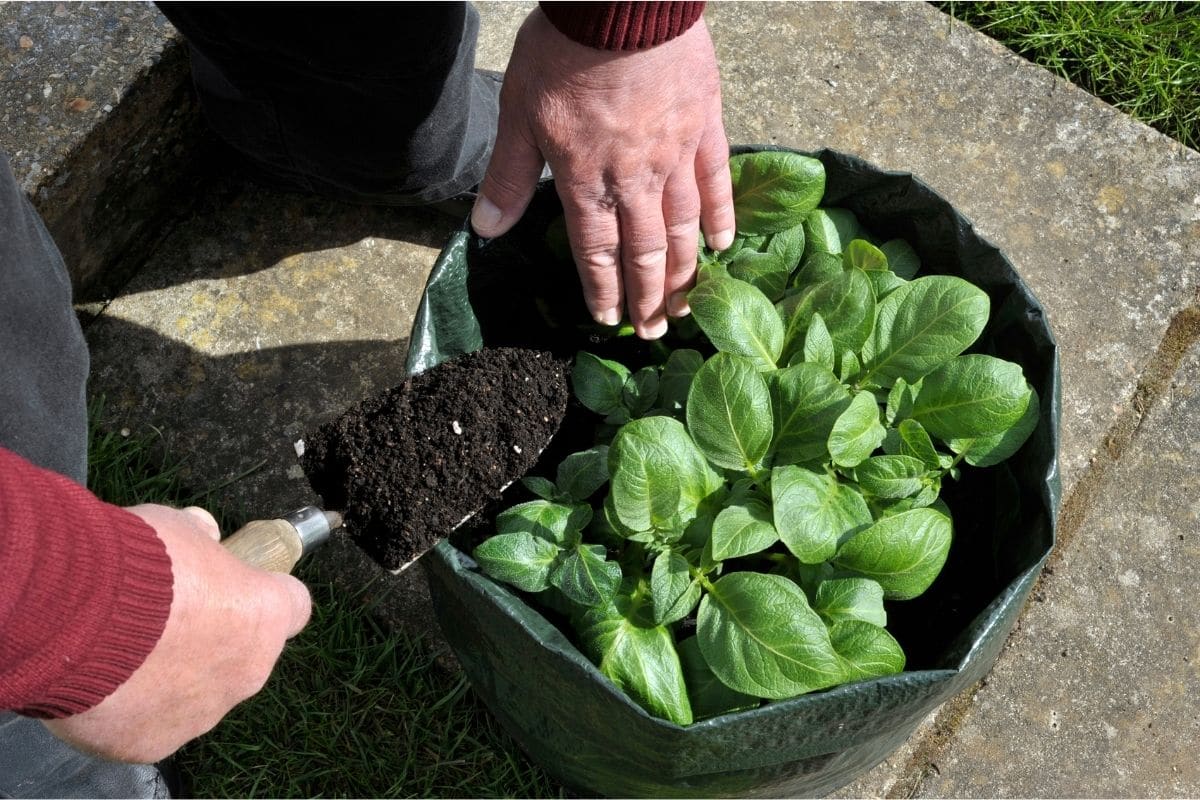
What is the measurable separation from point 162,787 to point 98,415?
0.55 metres

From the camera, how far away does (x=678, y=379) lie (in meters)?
1.20

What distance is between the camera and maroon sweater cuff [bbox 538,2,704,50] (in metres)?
0.96

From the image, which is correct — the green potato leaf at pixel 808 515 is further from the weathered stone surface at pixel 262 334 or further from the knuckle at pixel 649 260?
the weathered stone surface at pixel 262 334

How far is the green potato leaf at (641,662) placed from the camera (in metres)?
1.02

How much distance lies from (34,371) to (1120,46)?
5.82 feet

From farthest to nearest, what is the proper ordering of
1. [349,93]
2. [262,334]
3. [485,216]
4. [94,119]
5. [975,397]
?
[262,334] → [94,119] → [349,93] → [485,216] → [975,397]

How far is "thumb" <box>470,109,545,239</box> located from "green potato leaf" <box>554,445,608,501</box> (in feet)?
0.89

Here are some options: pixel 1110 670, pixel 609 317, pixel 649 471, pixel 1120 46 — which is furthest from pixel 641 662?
pixel 1120 46

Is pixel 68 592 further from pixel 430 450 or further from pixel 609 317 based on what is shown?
pixel 609 317

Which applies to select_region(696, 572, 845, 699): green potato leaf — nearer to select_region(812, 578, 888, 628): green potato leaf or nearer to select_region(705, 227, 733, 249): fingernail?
select_region(812, 578, 888, 628): green potato leaf

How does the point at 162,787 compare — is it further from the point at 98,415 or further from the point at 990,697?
the point at 990,697

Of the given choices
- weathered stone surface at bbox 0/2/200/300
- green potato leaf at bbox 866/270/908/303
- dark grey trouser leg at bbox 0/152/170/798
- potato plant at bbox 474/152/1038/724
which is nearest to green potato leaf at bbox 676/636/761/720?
potato plant at bbox 474/152/1038/724

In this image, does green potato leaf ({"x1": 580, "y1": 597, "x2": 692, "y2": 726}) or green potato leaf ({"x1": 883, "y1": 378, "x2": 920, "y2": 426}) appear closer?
green potato leaf ({"x1": 580, "y1": 597, "x2": 692, "y2": 726})

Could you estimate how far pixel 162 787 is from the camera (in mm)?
1431
